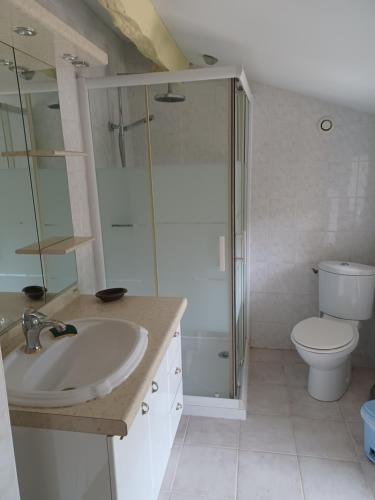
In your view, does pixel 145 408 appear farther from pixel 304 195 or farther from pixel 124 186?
pixel 304 195

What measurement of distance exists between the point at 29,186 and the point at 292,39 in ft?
4.47

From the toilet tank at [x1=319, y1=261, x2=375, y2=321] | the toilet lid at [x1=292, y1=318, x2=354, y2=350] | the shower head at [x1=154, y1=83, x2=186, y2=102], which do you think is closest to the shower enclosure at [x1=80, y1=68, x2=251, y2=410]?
the shower head at [x1=154, y1=83, x2=186, y2=102]

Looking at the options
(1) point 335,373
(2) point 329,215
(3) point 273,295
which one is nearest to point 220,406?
(1) point 335,373

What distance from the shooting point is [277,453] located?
80.3 inches

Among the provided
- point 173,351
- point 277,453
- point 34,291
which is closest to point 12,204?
point 34,291

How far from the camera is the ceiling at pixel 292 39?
1.33 m

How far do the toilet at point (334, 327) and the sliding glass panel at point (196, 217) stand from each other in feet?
1.83

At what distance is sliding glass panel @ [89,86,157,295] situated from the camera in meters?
2.15

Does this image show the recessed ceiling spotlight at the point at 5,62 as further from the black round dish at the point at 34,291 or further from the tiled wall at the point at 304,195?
the tiled wall at the point at 304,195

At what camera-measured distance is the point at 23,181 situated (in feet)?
4.94

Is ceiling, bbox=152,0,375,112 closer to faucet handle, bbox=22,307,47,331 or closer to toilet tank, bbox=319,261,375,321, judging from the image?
toilet tank, bbox=319,261,375,321

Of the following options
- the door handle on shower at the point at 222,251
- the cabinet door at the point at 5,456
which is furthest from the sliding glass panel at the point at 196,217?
the cabinet door at the point at 5,456

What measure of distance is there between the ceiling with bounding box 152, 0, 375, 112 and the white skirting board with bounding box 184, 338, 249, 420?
2.02 meters

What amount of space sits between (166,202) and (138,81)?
2.33 ft
